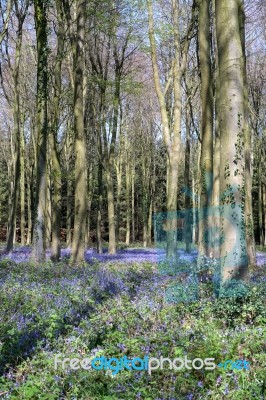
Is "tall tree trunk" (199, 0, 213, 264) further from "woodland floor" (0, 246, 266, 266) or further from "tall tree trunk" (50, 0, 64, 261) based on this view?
"tall tree trunk" (50, 0, 64, 261)

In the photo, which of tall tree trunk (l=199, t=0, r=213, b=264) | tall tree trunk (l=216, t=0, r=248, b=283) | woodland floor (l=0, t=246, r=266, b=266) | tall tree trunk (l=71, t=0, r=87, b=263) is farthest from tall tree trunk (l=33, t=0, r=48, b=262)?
tall tree trunk (l=216, t=0, r=248, b=283)

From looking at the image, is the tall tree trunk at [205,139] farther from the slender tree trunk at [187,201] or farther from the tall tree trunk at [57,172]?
the slender tree trunk at [187,201]

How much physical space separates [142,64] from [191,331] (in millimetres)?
23269

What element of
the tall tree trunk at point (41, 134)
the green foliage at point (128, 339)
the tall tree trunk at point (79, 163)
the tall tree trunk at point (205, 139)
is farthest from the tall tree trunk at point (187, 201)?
the green foliage at point (128, 339)

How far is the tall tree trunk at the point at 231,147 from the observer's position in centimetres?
605

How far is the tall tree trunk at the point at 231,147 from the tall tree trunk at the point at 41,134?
7.41 metres

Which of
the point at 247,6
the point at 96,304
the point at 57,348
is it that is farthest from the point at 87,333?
the point at 247,6

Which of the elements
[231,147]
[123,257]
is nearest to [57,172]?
[123,257]

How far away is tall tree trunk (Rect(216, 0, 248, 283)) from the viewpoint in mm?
6047

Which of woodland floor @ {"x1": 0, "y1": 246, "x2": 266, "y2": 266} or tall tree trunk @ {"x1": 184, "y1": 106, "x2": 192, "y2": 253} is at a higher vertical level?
tall tree trunk @ {"x1": 184, "y1": 106, "x2": 192, "y2": 253}

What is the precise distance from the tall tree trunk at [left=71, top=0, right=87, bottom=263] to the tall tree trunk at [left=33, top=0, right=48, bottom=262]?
3.24 feet

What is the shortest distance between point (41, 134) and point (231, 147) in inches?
319

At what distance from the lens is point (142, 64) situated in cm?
2603

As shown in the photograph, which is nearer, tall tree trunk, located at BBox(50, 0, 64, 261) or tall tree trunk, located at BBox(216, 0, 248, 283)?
tall tree trunk, located at BBox(216, 0, 248, 283)
